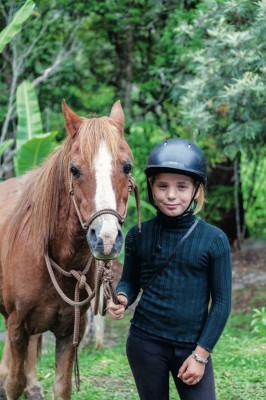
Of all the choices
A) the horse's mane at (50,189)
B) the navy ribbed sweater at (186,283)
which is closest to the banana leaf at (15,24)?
the horse's mane at (50,189)

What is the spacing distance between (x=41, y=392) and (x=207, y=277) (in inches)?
97.3

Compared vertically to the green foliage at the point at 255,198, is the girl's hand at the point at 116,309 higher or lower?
higher

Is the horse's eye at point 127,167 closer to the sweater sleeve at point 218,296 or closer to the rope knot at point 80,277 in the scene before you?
the sweater sleeve at point 218,296

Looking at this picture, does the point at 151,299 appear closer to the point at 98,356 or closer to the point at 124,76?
the point at 98,356

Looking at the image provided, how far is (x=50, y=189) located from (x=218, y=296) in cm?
112

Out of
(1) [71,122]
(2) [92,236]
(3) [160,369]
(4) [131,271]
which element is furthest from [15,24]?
(3) [160,369]

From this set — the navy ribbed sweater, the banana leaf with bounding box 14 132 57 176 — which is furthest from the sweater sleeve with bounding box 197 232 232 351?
the banana leaf with bounding box 14 132 57 176

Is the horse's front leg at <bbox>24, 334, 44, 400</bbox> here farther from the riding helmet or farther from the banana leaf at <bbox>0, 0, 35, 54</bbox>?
the banana leaf at <bbox>0, 0, 35, 54</bbox>

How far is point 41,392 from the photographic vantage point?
15.5ft

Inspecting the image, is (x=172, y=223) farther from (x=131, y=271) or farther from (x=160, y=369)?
(x=160, y=369)

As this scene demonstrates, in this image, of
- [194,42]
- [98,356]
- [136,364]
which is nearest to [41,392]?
[98,356]

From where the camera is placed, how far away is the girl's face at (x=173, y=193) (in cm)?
274

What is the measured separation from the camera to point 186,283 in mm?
2707

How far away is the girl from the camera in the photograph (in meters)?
2.65
